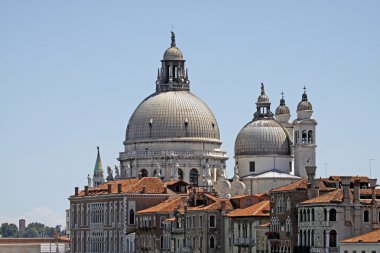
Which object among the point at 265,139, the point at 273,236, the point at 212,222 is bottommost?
the point at 273,236

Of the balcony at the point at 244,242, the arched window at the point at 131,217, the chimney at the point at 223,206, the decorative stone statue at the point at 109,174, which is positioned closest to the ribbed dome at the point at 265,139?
the decorative stone statue at the point at 109,174

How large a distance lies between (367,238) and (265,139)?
5441cm

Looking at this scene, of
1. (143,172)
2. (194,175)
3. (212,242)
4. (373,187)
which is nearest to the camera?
(373,187)

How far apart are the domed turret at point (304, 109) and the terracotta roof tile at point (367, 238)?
45.8 metres

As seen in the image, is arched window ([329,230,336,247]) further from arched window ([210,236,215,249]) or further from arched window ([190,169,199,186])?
arched window ([190,169,199,186])

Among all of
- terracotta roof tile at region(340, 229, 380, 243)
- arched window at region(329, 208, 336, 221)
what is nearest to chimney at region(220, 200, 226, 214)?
arched window at region(329, 208, 336, 221)

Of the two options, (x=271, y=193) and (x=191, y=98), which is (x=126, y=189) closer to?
(x=191, y=98)

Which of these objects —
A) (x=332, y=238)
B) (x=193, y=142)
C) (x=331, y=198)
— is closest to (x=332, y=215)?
(x=331, y=198)

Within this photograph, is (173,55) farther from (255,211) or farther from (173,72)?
(255,211)

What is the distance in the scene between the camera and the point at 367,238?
100438 millimetres

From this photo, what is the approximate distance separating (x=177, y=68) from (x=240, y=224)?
4723 cm

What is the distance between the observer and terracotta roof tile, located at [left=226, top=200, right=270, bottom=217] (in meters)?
117

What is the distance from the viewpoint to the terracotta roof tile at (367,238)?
9922 cm

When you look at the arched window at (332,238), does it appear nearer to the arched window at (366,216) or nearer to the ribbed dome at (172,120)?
the arched window at (366,216)
